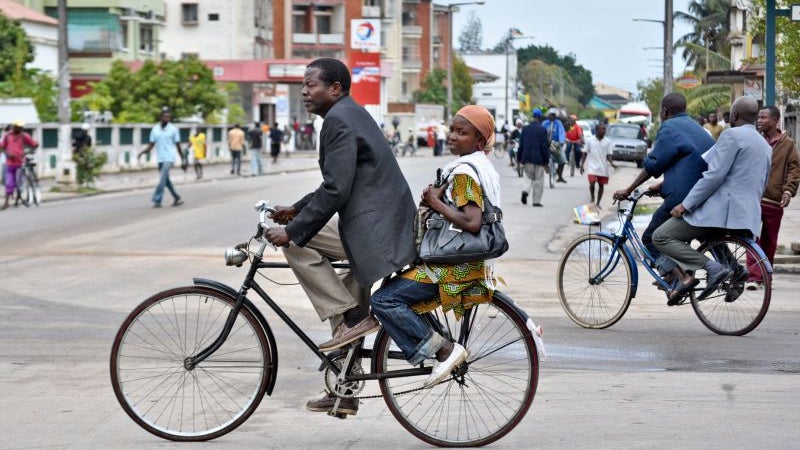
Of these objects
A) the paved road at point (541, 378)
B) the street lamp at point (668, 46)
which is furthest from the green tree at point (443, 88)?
the paved road at point (541, 378)

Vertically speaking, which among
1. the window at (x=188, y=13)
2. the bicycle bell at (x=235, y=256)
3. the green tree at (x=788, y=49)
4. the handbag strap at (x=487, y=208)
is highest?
the window at (x=188, y=13)

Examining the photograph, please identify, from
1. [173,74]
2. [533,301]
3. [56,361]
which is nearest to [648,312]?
[533,301]

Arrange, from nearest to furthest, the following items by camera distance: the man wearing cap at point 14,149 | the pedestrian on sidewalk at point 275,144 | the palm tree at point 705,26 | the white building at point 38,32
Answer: the man wearing cap at point 14,149
the pedestrian on sidewalk at point 275,144
the white building at point 38,32
the palm tree at point 705,26

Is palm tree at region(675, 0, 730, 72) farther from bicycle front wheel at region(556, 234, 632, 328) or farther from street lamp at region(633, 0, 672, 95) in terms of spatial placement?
bicycle front wheel at region(556, 234, 632, 328)

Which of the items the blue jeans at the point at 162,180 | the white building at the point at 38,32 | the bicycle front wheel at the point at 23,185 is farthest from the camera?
the white building at the point at 38,32

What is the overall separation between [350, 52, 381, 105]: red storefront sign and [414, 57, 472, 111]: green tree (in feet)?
83.0

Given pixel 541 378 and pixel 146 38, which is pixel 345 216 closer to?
pixel 541 378

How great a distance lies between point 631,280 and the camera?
10141 mm

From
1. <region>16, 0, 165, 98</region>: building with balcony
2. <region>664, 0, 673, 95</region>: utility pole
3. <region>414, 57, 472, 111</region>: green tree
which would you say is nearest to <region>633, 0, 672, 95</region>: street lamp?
<region>664, 0, 673, 95</region>: utility pole

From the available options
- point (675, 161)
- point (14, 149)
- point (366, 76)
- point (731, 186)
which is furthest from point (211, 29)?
point (731, 186)

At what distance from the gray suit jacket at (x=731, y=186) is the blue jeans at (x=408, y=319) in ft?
13.5

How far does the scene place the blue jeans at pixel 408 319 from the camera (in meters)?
6.17

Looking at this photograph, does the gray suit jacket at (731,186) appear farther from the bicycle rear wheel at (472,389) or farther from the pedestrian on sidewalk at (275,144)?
the pedestrian on sidewalk at (275,144)

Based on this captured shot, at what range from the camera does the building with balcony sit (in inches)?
2763
